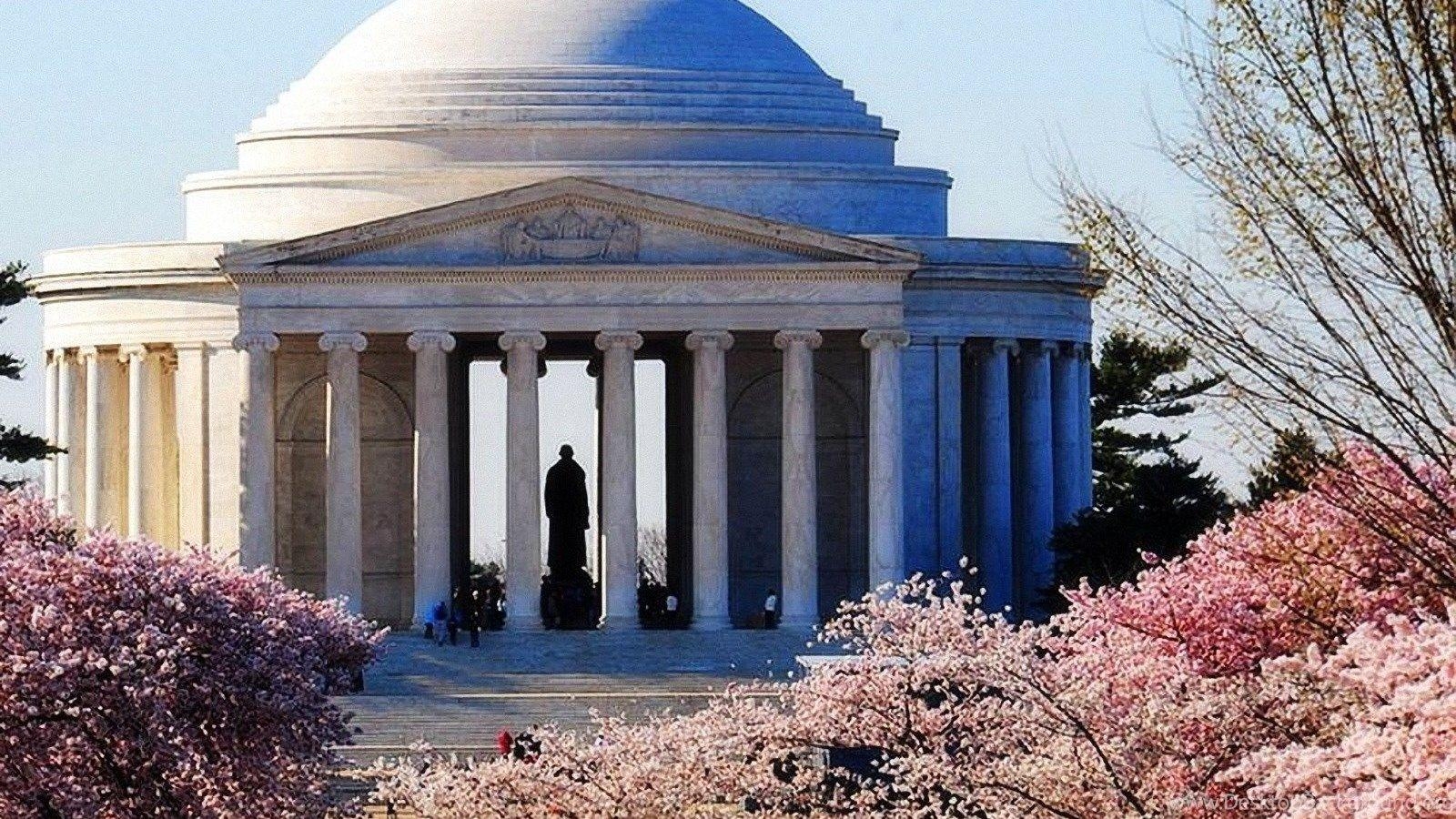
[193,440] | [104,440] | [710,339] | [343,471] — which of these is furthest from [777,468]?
[104,440]

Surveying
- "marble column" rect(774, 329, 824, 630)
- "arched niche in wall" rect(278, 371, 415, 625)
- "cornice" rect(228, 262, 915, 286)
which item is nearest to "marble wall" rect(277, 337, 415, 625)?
"arched niche in wall" rect(278, 371, 415, 625)

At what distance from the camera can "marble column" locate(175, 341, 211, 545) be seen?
167 metres

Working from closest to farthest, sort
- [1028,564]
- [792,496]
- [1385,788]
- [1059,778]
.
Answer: [1385,788] < [1059,778] < [792,496] < [1028,564]

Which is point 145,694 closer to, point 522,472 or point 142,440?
point 522,472

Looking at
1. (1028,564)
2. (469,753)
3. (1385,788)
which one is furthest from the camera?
(1028,564)

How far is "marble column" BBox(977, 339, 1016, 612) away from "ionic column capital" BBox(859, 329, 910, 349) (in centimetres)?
1105

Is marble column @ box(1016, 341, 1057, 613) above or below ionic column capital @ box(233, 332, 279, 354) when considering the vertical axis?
below

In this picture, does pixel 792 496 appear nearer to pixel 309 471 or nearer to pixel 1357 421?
pixel 309 471

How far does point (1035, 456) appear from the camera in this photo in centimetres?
17050

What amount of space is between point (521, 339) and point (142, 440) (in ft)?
56.9

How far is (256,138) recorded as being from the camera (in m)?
171

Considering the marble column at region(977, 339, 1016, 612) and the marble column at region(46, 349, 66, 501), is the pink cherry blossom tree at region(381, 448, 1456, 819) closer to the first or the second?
the marble column at region(977, 339, 1016, 612)

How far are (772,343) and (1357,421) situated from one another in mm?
106093

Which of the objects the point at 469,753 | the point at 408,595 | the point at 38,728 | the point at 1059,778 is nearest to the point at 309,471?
the point at 408,595
